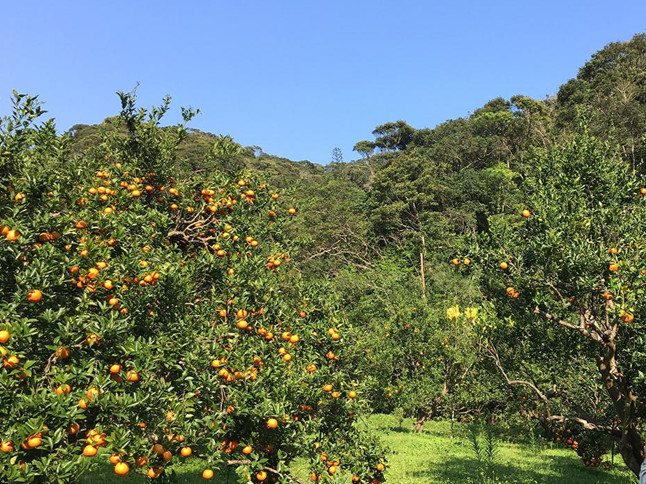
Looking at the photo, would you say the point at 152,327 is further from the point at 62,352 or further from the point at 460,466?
the point at 460,466

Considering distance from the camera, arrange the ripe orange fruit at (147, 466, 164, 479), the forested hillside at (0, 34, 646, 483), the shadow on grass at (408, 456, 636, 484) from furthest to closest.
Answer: the shadow on grass at (408, 456, 636, 484) < the forested hillside at (0, 34, 646, 483) < the ripe orange fruit at (147, 466, 164, 479)

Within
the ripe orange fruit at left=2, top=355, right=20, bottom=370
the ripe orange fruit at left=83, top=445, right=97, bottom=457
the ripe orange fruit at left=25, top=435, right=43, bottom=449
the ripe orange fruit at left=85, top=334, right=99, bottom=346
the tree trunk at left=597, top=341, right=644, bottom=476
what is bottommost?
the tree trunk at left=597, top=341, right=644, bottom=476

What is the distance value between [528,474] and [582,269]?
7.90 metres

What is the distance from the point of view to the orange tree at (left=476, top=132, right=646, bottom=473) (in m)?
5.88

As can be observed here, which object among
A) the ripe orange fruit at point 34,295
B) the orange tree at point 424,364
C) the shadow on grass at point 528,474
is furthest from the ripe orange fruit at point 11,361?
the orange tree at point 424,364

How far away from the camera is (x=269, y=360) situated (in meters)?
4.95

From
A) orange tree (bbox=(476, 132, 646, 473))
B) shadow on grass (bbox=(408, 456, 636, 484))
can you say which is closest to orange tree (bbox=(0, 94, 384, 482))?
orange tree (bbox=(476, 132, 646, 473))

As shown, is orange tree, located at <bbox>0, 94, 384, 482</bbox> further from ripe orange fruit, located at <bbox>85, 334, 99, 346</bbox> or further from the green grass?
the green grass

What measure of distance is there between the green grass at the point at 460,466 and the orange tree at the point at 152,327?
144 inches

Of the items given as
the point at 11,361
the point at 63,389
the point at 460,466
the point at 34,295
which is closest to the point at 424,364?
the point at 460,466

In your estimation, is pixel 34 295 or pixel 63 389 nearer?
pixel 63 389

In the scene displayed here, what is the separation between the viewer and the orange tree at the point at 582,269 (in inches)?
232

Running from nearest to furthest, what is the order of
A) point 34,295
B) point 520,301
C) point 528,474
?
1. point 34,295
2. point 520,301
3. point 528,474

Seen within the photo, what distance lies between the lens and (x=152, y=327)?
15.3ft
